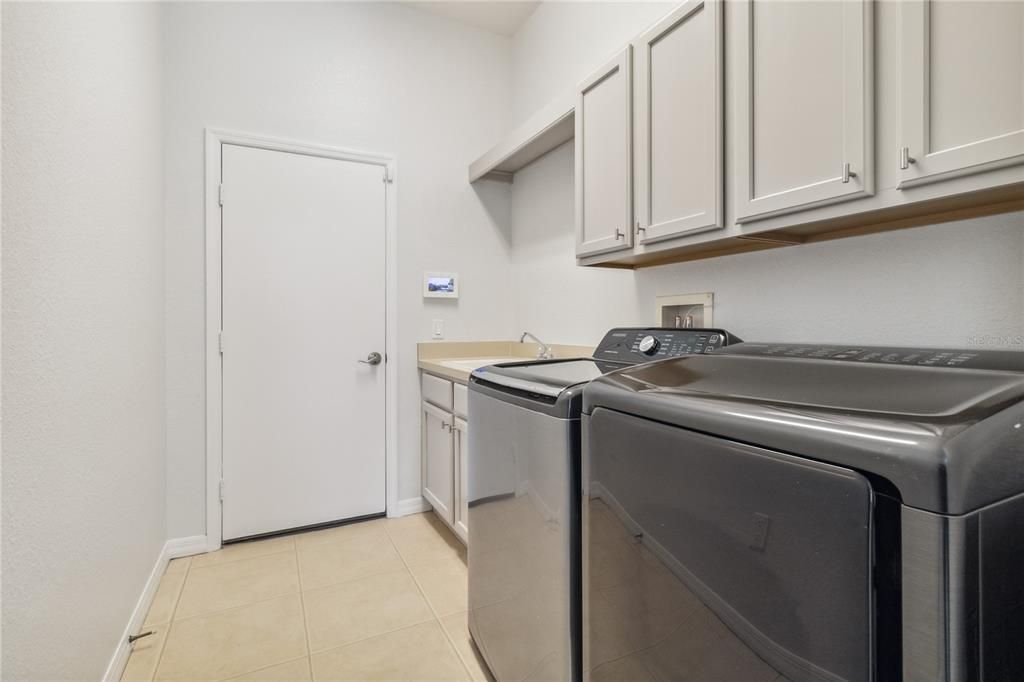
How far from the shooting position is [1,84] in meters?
0.95

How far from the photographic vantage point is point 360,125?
113 inches

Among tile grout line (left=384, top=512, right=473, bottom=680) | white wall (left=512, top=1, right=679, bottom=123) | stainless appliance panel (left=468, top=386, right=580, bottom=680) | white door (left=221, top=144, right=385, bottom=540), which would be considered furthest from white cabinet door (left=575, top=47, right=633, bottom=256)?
tile grout line (left=384, top=512, right=473, bottom=680)

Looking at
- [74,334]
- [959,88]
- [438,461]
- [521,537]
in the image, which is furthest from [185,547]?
[959,88]

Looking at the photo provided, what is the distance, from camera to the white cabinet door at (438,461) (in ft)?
8.14

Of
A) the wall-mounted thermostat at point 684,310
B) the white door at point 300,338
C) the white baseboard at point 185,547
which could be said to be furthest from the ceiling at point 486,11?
the white baseboard at point 185,547

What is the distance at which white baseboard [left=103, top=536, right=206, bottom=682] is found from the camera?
1583 millimetres

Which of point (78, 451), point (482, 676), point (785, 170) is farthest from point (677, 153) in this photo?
point (78, 451)

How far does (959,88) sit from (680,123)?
72 cm

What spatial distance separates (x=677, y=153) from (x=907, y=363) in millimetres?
923

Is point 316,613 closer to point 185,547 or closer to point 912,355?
point 185,547

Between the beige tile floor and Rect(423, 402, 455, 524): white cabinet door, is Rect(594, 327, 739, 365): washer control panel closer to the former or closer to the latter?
Rect(423, 402, 455, 524): white cabinet door

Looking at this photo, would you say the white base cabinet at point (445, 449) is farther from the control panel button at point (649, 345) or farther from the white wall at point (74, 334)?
the white wall at point (74, 334)

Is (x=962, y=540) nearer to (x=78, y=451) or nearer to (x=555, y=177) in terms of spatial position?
(x=78, y=451)

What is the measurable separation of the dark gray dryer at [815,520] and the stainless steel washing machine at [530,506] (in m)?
0.13
